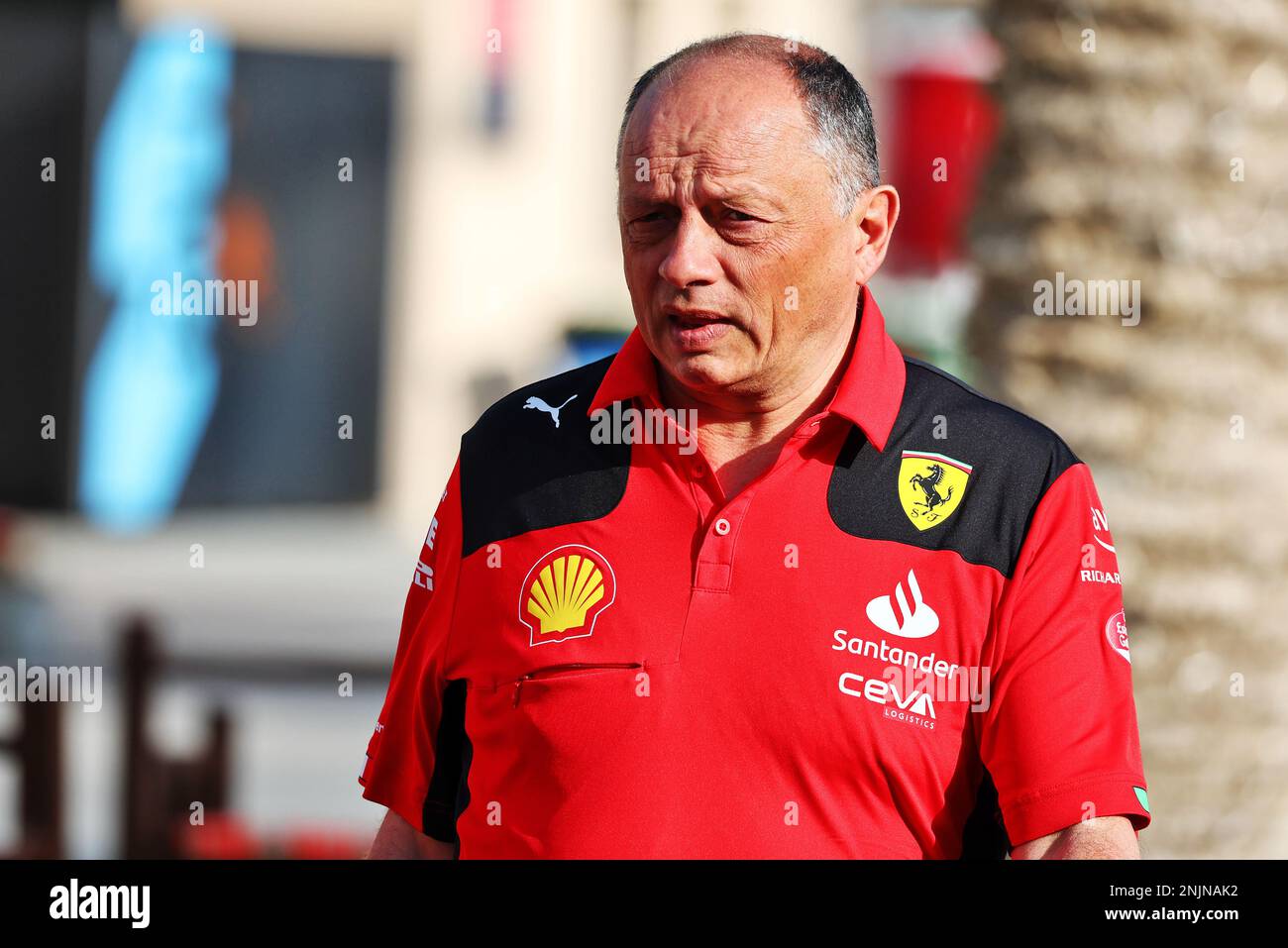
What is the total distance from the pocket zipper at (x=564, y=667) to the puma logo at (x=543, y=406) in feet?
1.30

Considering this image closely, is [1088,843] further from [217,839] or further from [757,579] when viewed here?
[217,839]

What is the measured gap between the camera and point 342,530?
50.9 feet

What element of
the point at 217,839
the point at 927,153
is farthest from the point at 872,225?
the point at 927,153

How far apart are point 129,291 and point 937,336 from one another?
7.15 m

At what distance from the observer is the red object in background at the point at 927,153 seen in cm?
1525

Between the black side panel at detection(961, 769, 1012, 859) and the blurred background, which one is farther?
the blurred background

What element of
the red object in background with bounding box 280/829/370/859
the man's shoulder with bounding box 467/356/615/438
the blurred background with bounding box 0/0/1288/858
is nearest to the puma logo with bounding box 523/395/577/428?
the man's shoulder with bounding box 467/356/615/438

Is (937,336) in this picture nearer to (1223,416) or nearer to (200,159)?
(200,159)

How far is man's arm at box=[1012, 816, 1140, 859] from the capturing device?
2.13 m

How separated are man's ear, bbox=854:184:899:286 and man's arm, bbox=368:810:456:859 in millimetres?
1050

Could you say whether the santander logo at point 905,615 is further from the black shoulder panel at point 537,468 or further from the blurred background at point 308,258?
the blurred background at point 308,258

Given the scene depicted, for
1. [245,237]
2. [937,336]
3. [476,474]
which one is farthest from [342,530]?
[476,474]

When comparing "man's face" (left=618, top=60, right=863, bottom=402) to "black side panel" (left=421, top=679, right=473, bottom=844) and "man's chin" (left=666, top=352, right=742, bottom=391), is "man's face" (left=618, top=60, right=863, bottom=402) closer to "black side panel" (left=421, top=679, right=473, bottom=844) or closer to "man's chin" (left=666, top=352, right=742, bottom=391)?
"man's chin" (left=666, top=352, right=742, bottom=391)

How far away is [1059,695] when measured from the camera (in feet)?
7.11
